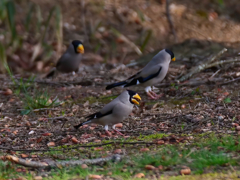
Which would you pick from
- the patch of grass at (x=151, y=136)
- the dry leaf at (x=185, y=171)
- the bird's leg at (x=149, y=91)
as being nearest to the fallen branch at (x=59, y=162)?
the dry leaf at (x=185, y=171)

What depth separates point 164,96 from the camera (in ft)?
19.4

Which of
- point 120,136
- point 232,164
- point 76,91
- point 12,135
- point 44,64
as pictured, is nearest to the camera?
point 232,164

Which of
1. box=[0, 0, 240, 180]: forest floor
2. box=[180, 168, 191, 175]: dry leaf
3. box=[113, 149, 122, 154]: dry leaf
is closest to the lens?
box=[180, 168, 191, 175]: dry leaf

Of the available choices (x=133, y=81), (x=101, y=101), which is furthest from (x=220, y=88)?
(x=101, y=101)

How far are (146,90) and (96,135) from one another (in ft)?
5.70

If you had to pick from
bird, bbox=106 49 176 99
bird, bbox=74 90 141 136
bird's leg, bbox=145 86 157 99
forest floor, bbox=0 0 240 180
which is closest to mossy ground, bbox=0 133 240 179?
forest floor, bbox=0 0 240 180

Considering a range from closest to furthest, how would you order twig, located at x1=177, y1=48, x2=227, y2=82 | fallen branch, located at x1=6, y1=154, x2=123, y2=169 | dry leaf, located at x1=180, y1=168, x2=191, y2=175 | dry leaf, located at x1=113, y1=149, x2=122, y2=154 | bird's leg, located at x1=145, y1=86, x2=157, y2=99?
dry leaf, located at x1=180, y1=168, x2=191, y2=175 < fallen branch, located at x1=6, y1=154, x2=123, y2=169 < dry leaf, located at x1=113, y1=149, x2=122, y2=154 < bird's leg, located at x1=145, y1=86, x2=157, y2=99 < twig, located at x1=177, y1=48, x2=227, y2=82

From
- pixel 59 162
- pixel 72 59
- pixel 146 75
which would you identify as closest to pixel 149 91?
pixel 146 75

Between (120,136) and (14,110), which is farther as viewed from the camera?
(14,110)

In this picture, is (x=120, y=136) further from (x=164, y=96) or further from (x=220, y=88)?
(x=220, y=88)

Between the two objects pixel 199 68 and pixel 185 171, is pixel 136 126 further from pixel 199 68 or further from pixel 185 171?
pixel 199 68

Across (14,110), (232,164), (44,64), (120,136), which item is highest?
(44,64)

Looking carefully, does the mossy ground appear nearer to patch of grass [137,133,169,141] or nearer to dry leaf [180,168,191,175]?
dry leaf [180,168,191,175]

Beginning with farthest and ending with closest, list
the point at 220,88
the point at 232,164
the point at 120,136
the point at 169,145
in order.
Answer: the point at 220,88, the point at 120,136, the point at 169,145, the point at 232,164
